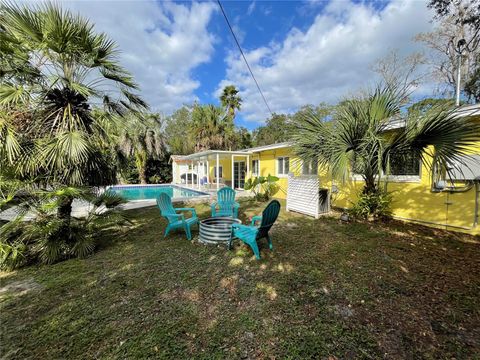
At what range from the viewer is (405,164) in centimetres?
584

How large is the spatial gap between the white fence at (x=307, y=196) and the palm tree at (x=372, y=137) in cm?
150

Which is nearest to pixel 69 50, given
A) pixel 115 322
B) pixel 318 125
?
pixel 115 322

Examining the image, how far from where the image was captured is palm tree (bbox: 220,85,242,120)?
2131cm

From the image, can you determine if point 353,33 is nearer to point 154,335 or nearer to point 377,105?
point 377,105

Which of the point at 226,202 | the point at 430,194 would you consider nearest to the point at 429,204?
the point at 430,194

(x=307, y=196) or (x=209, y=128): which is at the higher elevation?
(x=209, y=128)

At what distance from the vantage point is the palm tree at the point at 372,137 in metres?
4.15

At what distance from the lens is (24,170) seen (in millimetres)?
3854

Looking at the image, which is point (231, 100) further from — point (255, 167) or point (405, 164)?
point (405, 164)

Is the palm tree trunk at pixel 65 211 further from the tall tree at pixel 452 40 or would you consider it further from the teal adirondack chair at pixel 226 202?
the tall tree at pixel 452 40

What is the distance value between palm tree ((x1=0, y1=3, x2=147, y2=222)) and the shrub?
672cm

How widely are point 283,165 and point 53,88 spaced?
363 inches

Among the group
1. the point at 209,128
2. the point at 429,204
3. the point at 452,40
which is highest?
the point at 452,40

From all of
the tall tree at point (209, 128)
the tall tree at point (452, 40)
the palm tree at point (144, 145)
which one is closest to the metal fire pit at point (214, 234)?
the tall tree at point (452, 40)
